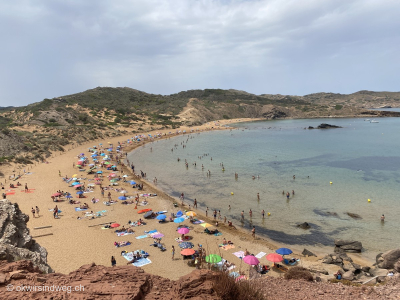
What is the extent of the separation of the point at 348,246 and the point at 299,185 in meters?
14.6

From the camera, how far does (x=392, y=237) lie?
18.5 m

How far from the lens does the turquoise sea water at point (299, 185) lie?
2023 cm

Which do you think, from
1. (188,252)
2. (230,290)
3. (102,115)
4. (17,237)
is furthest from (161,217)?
(102,115)

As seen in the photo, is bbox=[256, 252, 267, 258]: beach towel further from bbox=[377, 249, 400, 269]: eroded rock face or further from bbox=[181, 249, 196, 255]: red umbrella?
bbox=[377, 249, 400, 269]: eroded rock face

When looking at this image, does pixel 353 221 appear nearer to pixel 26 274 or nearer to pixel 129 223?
pixel 129 223

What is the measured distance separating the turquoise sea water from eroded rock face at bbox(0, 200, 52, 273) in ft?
50.8

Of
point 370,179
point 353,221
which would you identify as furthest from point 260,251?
point 370,179

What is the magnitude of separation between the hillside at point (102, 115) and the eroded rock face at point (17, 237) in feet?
106

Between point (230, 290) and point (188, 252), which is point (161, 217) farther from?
point (230, 290)

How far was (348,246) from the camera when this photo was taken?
1711 centimetres

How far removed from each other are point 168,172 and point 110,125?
48.5m

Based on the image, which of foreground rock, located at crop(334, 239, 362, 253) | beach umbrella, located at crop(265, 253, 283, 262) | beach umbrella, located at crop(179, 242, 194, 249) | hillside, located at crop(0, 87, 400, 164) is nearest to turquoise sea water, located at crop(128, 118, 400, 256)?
foreground rock, located at crop(334, 239, 362, 253)

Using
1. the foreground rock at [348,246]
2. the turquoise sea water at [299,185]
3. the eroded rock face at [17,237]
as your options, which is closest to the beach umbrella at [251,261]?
the turquoise sea water at [299,185]

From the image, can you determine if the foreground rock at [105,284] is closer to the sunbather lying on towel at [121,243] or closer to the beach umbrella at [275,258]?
the beach umbrella at [275,258]
